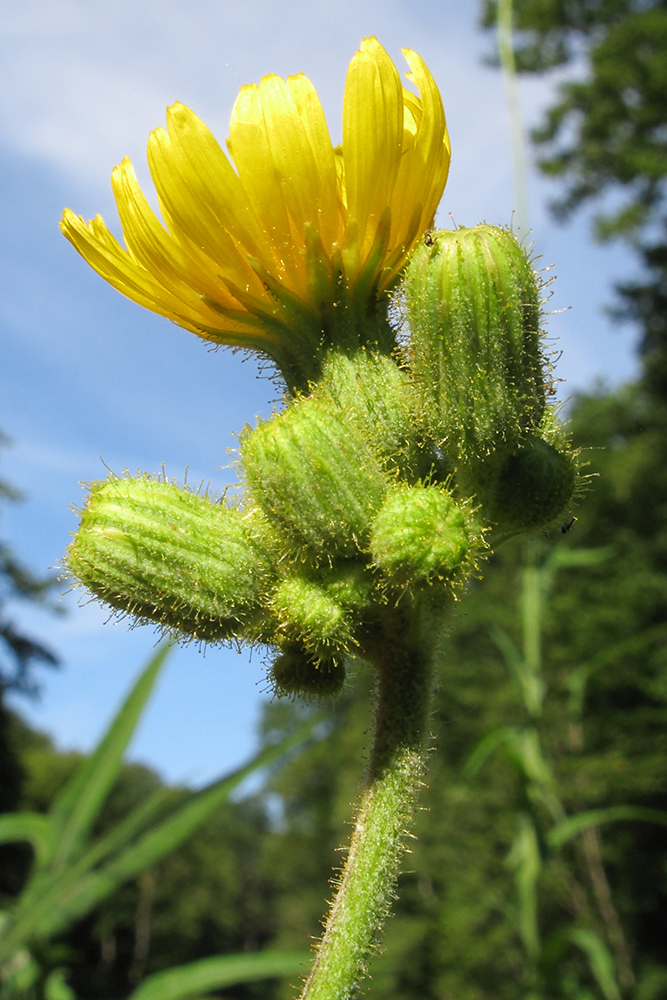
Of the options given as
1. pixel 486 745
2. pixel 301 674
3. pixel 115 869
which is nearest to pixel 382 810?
pixel 301 674

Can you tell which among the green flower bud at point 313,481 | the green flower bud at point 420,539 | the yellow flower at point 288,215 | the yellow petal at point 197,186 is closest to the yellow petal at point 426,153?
the yellow flower at point 288,215

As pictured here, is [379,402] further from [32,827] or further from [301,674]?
[32,827]

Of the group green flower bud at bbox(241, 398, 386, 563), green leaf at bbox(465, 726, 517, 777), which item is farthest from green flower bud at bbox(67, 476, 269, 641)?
green leaf at bbox(465, 726, 517, 777)

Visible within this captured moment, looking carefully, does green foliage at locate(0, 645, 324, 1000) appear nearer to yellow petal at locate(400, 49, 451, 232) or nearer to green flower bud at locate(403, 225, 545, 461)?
green flower bud at locate(403, 225, 545, 461)

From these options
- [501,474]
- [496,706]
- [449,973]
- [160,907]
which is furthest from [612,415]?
[160,907]

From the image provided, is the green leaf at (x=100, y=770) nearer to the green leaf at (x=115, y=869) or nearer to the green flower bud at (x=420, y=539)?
the green leaf at (x=115, y=869)
